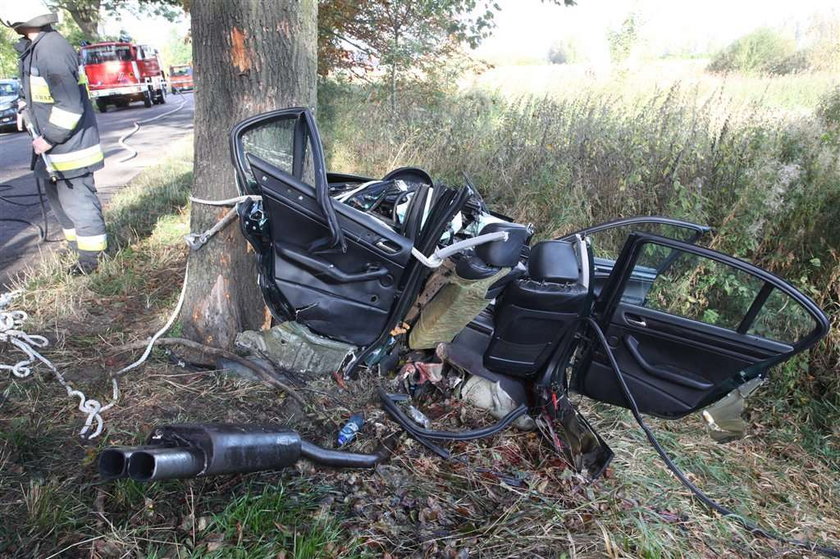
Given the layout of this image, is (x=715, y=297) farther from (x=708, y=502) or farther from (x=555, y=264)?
(x=555, y=264)

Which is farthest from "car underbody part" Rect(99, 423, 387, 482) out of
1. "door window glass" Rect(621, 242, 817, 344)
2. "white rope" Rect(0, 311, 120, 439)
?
"door window glass" Rect(621, 242, 817, 344)

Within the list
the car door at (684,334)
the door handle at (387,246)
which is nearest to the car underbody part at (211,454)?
the door handle at (387,246)

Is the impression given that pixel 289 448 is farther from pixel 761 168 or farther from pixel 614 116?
pixel 614 116

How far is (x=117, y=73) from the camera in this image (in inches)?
697

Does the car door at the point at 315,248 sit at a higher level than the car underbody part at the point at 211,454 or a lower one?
higher

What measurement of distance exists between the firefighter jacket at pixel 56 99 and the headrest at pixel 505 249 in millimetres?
3302

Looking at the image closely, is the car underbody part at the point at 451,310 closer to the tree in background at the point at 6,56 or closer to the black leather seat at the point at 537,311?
the black leather seat at the point at 537,311

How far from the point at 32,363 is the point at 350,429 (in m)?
1.64

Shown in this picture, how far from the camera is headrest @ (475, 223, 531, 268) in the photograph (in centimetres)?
220

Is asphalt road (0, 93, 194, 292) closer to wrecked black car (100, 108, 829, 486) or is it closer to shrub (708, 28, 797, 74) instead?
wrecked black car (100, 108, 829, 486)

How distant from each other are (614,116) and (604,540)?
489cm

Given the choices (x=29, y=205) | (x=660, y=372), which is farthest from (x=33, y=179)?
(x=660, y=372)

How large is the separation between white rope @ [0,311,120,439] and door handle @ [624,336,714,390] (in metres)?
2.38

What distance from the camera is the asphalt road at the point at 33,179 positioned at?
169 inches
